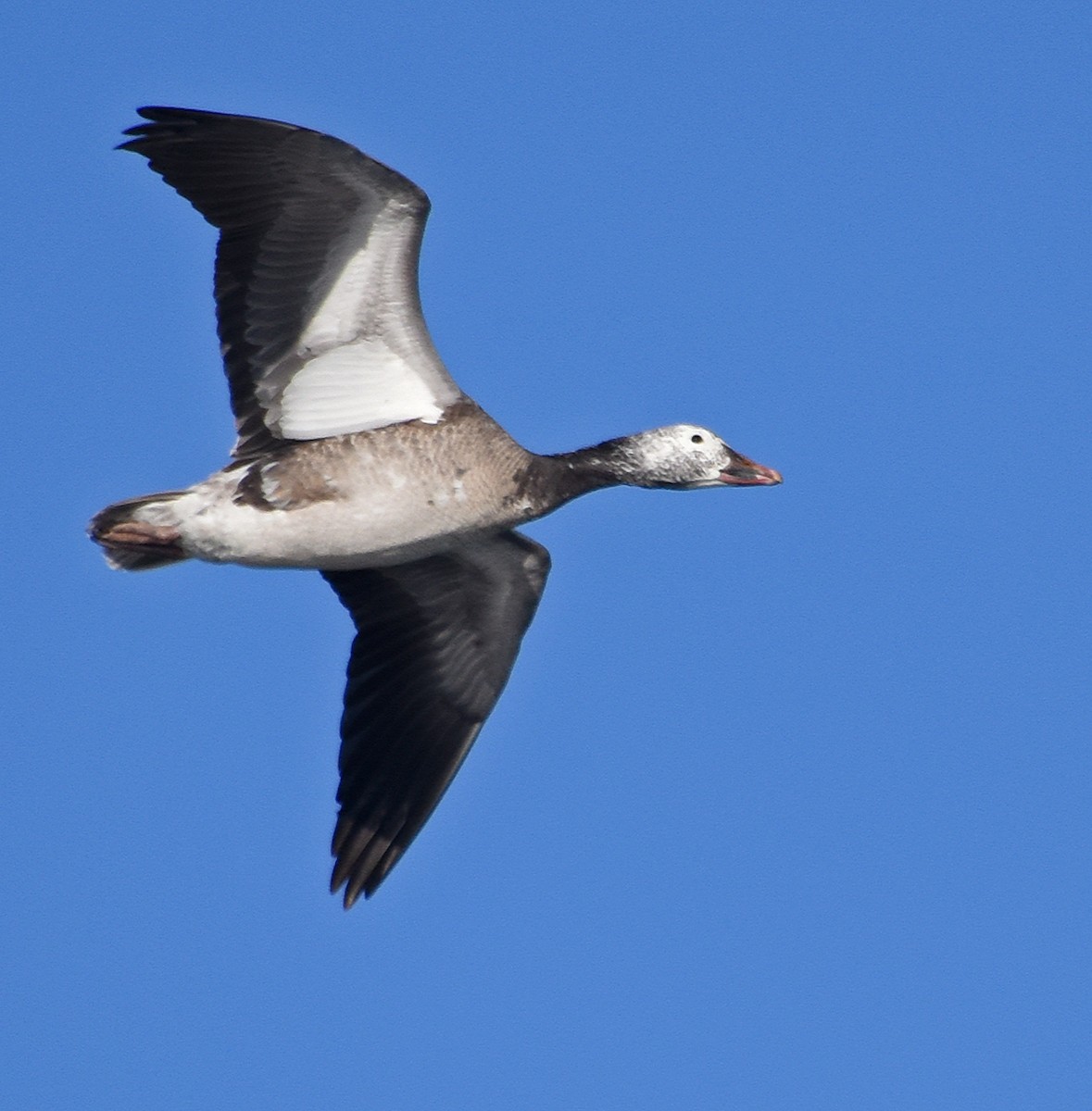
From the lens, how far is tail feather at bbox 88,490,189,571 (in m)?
12.7

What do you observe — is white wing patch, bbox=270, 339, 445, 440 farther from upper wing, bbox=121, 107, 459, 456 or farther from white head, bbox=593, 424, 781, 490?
white head, bbox=593, 424, 781, 490

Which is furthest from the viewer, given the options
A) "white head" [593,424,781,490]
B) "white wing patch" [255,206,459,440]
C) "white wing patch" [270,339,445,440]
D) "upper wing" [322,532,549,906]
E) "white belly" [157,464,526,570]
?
"upper wing" [322,532,549,906]

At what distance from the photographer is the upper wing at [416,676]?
13.7m

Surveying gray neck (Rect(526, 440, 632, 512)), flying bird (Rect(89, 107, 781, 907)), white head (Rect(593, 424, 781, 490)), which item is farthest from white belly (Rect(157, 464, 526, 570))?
white head (Rect(593, 424, 781, 490))

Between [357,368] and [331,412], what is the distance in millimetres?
281

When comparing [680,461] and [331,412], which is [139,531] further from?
[680,461]

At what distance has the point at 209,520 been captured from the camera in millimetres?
12625

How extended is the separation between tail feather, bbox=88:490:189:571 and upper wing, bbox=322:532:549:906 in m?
1.59

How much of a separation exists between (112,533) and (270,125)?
2326 mm

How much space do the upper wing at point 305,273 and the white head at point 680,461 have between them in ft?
3.47

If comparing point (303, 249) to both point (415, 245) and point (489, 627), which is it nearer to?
point (415, 245)

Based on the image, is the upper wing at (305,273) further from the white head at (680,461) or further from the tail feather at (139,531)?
the white head at (680,461)

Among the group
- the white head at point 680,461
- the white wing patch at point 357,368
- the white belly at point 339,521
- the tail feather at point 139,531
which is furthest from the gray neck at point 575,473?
the tail feather at point 139,531

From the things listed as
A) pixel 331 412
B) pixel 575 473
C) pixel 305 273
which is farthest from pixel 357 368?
pixel 575 473
